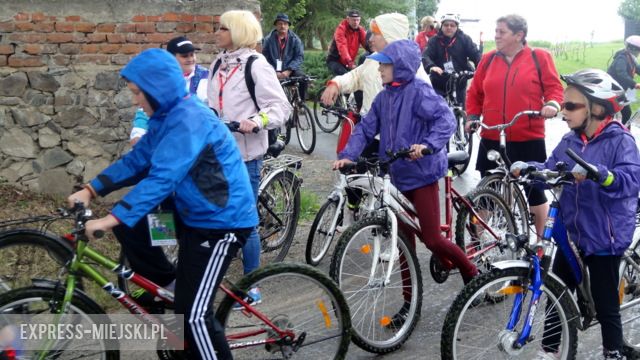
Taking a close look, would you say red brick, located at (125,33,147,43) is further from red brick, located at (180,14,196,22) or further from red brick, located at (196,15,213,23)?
red brick, located at (196,15,213,23)

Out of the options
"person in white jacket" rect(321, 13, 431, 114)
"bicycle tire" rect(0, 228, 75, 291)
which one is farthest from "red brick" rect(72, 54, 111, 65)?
"bicycle tire" rect(0, 228, 75, 291)

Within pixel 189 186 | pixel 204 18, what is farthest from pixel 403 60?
pixel 204 18

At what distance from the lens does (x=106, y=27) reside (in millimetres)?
6840

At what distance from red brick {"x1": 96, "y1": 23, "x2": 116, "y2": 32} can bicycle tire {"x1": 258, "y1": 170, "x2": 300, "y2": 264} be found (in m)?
2.20

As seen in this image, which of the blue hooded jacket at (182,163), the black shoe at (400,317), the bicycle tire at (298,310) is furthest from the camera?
the black shoe at (400,317)

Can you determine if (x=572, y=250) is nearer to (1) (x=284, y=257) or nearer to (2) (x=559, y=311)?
(2) (x=559, y=311)

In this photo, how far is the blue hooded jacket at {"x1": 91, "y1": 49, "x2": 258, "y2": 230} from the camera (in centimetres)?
329

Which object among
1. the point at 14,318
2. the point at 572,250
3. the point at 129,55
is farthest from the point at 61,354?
the point at 129,55

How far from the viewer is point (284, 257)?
621cm

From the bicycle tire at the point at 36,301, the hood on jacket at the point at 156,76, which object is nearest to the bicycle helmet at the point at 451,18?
the hood on jacket at the point at 156,76

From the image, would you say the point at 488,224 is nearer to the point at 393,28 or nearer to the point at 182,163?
the point at 393,28

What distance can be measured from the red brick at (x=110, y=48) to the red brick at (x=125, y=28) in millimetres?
140

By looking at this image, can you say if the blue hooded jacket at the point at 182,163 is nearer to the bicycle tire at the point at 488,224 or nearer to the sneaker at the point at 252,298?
the sneaker at the point at 252,298

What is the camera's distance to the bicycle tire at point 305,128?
434 inches
